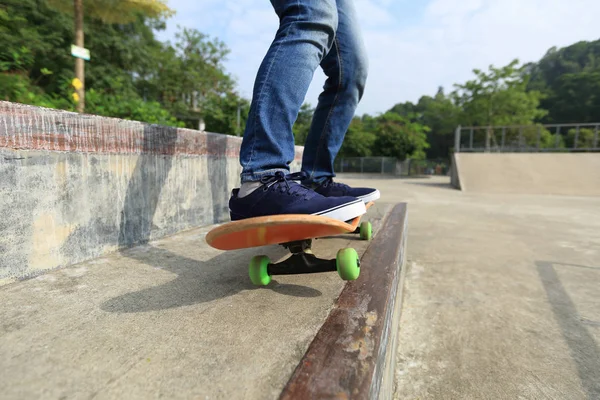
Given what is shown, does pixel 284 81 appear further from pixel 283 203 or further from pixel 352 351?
pixel 352 351

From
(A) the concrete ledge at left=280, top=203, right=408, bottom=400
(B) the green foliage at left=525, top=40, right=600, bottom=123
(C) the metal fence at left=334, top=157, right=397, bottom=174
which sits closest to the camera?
(A) the concrete ledge at left=280, top=203, right=408, bottom=400

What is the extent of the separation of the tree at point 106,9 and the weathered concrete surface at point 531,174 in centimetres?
896

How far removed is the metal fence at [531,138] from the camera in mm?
12102

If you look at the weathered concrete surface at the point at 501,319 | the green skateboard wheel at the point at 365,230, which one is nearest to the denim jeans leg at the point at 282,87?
the green skateboard wheel at the point at 365,230

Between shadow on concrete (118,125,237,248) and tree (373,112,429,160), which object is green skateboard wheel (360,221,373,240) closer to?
shadow on concrete (118,125,237,248)

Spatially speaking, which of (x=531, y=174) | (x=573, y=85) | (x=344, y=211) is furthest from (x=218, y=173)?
(x=573, y=85)

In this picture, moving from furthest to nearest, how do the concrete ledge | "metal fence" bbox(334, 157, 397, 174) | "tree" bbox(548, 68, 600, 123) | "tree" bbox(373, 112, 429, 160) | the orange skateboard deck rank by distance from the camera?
"tree" bbox(548, 68, 600, 123) → "metal fence" bbox(334, 157, 397, 174) → "tree" bbox(373, 112, 429, 160) → the orange skateboard deck → the concrete ledge

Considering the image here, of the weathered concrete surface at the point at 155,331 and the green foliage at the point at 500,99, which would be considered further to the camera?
the green foliage at the point at 500,99

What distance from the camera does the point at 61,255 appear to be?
3.66 feet

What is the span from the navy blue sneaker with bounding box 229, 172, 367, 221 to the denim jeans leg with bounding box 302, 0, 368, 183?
55cm

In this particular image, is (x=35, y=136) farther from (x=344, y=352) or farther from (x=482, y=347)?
(x=482, y=347)

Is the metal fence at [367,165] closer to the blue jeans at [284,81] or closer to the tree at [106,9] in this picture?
the tree at [106,9]

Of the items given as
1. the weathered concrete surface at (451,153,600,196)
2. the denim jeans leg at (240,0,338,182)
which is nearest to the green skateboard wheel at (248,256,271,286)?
the denim jeans leg at (240,0,338,182)

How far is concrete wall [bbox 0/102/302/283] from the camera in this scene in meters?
0.98
